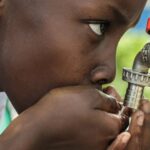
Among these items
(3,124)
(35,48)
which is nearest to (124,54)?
(3,124)

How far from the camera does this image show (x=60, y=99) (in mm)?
958

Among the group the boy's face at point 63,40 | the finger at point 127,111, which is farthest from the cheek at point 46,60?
the finger at point 127,111

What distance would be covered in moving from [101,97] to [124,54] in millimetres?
2883

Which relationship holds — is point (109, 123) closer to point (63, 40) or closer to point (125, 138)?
point (125, 138)

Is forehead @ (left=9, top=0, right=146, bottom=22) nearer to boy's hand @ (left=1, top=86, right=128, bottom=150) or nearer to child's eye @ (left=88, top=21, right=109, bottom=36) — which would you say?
child's eye @ (left=88, top=21, right=109, bottom=36)

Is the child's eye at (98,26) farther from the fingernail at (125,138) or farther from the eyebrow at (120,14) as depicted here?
the fingernail at (125,138)

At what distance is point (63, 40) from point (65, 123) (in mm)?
172

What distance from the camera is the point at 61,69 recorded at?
1028 mm

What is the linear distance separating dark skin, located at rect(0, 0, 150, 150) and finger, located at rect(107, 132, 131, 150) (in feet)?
0.04

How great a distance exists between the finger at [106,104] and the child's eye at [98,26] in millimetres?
124

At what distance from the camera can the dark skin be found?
3.12ft

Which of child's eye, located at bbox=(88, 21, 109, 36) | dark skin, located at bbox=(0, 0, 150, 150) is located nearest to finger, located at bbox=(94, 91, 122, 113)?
dark skin, located at bbox=(0, 0, 150, 150)

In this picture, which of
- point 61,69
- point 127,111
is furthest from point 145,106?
point 61,69

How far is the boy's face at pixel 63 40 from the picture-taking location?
1.01 meters
